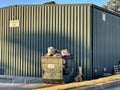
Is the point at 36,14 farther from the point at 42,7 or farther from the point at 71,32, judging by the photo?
the point at 71,32

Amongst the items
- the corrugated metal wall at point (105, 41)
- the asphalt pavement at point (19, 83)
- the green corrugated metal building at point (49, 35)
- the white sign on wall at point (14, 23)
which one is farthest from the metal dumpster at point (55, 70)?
the white sign on wall at point (14, 23)

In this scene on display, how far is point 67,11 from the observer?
60.4ft

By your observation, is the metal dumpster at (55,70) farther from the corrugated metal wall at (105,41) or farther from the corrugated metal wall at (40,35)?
the corrugated metal wall at (105,41)

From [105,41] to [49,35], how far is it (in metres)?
3.60

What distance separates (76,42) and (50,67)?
243cm

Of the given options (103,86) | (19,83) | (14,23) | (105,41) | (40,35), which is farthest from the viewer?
(105,41)

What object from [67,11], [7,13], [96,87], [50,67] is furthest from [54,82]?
[7,13]

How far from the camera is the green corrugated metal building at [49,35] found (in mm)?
18125

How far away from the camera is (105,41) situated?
20438mm

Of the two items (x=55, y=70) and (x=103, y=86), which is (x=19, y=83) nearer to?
(x=55, y=70)

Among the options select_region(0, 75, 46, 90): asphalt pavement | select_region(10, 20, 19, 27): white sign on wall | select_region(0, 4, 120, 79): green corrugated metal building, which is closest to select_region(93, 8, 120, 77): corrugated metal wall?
select_region(0, 4, 120, 79): green corrugated metal building

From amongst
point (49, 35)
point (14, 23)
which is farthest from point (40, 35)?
point (14, 23)

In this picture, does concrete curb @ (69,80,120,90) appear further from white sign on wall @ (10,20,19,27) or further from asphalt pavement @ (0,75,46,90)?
white sign on wall @ (10,20,19,27)

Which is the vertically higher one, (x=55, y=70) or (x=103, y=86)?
(x=55, y=70)
